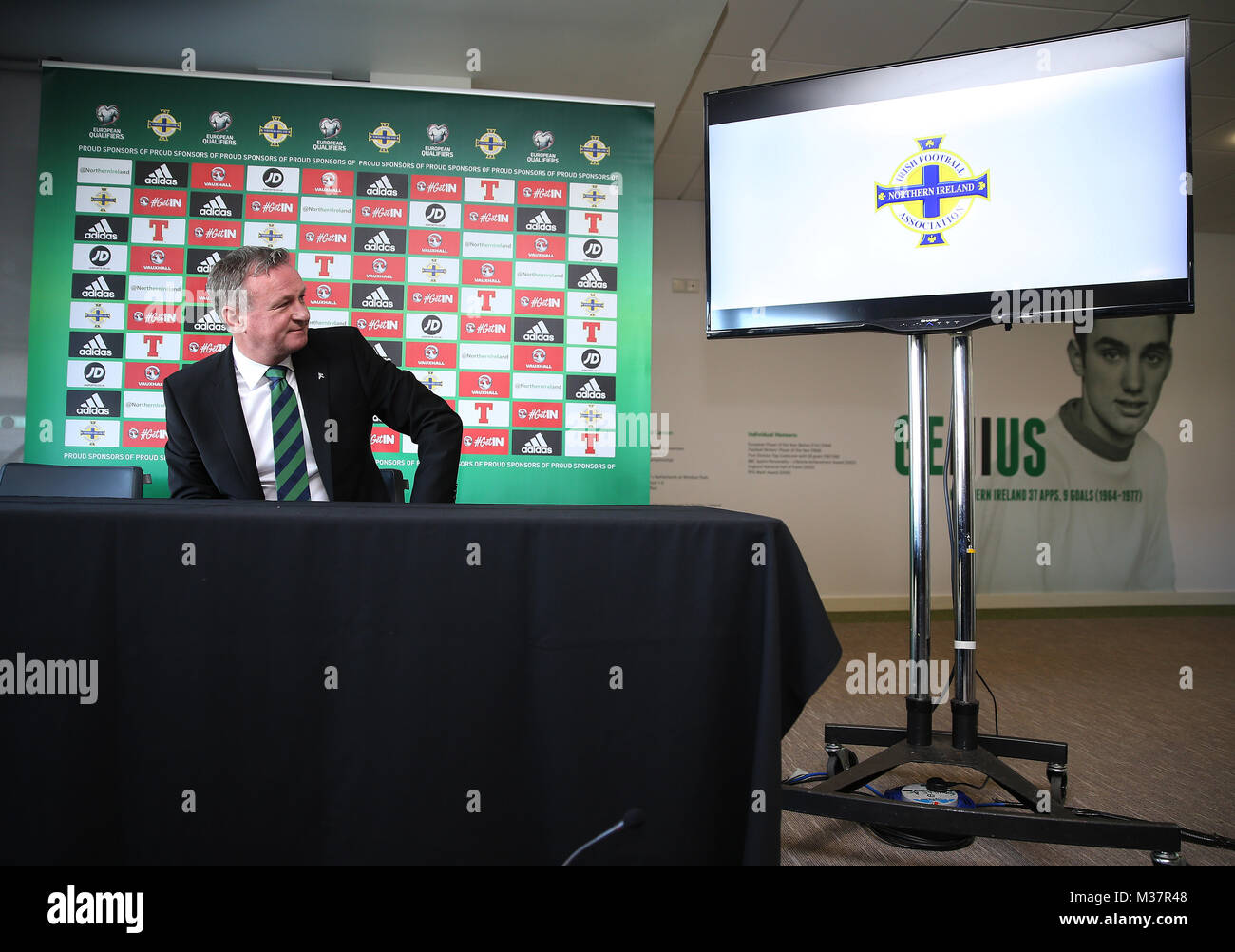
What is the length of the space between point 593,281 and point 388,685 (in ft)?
8.72

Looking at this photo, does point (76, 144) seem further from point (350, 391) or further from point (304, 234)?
point (350, 391)

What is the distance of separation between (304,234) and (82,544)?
2637 millimetres

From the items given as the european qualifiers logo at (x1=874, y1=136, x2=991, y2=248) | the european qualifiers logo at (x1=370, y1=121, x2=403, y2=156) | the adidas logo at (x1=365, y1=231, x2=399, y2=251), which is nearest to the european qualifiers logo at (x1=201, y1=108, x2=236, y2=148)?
the european qualifiers logo at (x1=370, y1=121, x2=403, y2=156)

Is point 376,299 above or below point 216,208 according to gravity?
below

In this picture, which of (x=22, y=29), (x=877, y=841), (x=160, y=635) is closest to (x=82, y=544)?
(x=160, y=635)

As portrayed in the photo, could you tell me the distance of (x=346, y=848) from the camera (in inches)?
45.2

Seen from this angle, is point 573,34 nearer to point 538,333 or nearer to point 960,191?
point 538,333

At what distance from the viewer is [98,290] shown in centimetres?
328

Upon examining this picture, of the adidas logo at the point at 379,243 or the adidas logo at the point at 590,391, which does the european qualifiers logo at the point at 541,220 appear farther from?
the adidas logo at the point at 590,391

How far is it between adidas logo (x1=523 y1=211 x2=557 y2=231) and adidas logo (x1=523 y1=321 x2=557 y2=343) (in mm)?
437
